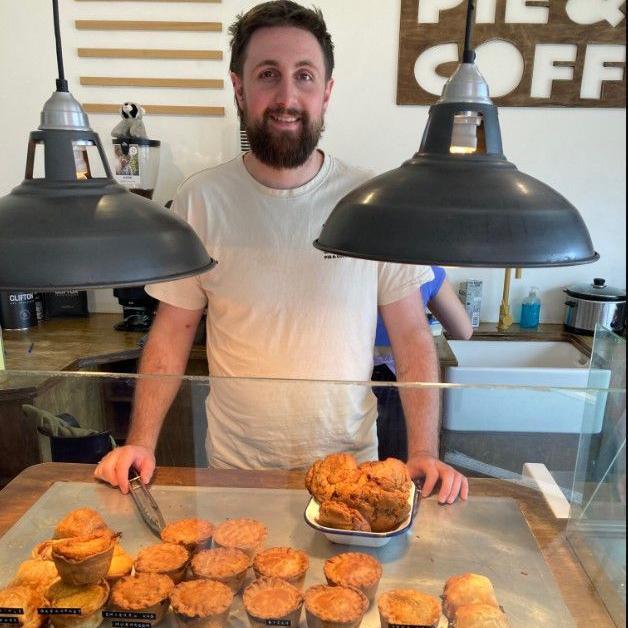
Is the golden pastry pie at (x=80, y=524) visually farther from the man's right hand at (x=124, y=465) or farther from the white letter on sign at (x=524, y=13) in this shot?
the white letter on sign at (x=524, y=13)

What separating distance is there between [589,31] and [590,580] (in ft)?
8.17

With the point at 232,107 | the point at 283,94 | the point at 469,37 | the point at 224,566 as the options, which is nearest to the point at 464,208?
the point at 469,37

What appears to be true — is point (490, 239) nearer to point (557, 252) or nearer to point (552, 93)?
point (557, 252)

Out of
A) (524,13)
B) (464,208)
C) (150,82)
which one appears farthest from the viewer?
(150,82)

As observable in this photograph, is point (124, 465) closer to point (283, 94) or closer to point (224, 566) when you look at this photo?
point (224, 566)

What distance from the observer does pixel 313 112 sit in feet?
5.05

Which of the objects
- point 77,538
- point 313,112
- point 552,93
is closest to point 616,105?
point 552,93

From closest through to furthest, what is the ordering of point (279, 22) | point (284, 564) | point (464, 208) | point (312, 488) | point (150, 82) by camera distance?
point (464, 208) → point (284, 564) → point (312, 488) → point (279, 22) → point (150, 82)

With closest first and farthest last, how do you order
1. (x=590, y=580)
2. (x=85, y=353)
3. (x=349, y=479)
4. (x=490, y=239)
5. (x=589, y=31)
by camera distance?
1. (x=490, y=239)
2. (x=590, y=580)
3. (x=349, y=479)
4. (x=85, y=353)
5. (x=589, y=31)

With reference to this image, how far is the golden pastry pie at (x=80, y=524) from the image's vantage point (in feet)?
3.49

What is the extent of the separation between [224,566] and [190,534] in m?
0.10

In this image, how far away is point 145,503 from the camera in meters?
1.18

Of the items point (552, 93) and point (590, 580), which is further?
point (552, 93)

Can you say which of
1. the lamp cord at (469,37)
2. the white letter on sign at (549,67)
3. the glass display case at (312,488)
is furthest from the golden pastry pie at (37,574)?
the white letter on sign at (549,67)
